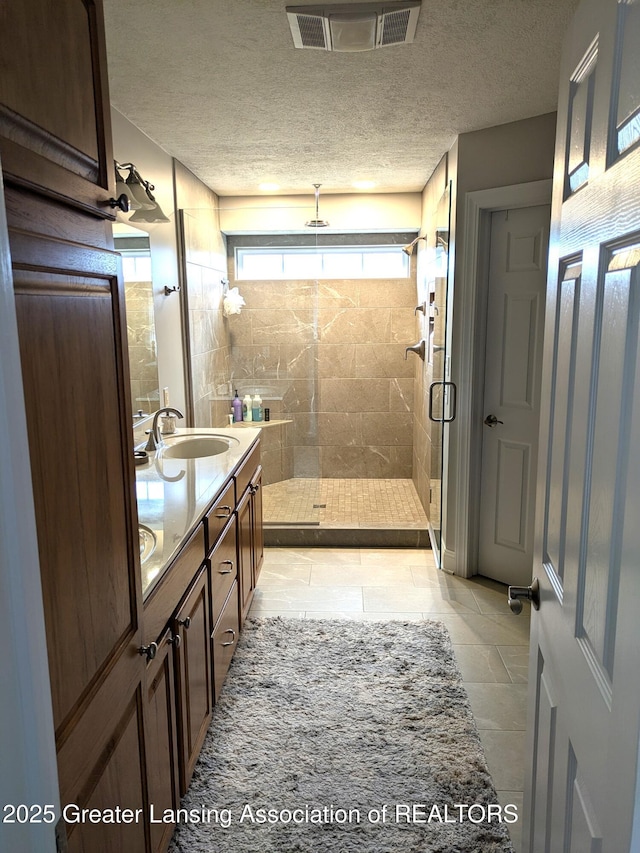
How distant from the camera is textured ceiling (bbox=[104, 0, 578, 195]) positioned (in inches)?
79.8

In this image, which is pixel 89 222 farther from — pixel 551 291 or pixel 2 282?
pixel 551 291

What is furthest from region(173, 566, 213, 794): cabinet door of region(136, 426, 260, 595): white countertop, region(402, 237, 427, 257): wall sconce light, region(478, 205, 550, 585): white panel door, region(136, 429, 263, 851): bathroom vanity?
region(402, 237, 427, 257): wall sconce light

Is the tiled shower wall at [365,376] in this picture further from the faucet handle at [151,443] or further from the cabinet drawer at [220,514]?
the cabinet drawer at [220,514]

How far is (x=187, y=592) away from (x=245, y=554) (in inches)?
44.2

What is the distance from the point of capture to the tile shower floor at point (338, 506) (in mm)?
4449

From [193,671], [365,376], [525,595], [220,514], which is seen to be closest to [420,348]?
[365,376]

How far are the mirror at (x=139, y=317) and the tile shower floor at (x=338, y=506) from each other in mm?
1421

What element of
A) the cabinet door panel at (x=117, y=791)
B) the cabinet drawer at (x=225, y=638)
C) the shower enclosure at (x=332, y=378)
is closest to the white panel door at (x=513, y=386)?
the shower enclosure at (x=332, y=378)

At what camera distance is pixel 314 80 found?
2557 mm

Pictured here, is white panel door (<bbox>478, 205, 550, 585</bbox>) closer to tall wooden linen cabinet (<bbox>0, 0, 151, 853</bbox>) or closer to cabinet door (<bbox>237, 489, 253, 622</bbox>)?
cabinet door (<bbox>237, 489, 253, 622</bbox>)

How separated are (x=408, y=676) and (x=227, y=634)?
0.82 m

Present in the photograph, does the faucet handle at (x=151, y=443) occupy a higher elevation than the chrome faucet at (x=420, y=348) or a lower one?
lower

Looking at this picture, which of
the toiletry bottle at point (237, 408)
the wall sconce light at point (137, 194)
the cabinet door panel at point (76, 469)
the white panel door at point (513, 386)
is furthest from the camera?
the toiletry bottle at point (237, 408)

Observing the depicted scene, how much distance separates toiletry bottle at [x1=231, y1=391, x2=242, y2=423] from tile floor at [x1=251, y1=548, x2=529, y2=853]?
111 cm
